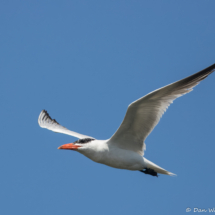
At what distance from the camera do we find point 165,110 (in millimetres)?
8273

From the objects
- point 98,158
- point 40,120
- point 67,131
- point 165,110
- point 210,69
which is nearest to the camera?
point 210,69

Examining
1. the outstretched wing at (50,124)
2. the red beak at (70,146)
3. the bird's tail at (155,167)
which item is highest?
the outstretched wing at (50,124)

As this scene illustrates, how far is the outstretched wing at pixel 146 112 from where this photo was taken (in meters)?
7.82

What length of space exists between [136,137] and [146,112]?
2.96ft

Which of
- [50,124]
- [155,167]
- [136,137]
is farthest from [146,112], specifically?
[50,124]

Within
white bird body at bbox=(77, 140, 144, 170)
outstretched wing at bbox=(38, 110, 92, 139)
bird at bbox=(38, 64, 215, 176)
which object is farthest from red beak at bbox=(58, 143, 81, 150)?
outstretched wing at bbox=(38, 110, 92, 139)

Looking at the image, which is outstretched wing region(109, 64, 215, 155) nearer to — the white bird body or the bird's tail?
the white bird body

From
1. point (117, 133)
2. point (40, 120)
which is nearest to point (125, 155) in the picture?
point (117, 133)

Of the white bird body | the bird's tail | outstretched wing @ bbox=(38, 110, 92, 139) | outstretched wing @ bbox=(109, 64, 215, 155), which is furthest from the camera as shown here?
outstretched wing @ bbox=(38, 110, 92, 139)

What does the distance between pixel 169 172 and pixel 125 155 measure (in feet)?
4.24

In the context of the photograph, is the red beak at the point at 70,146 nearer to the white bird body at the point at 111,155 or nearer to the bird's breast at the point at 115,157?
the white bird body at the point at 111,155

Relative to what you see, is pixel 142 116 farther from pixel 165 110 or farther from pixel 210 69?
pixel 210 69

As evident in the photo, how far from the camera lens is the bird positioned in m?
7.90

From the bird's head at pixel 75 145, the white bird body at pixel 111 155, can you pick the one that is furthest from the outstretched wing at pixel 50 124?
the white bird body at pixel 111 155
